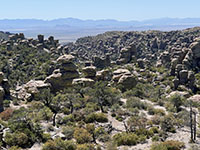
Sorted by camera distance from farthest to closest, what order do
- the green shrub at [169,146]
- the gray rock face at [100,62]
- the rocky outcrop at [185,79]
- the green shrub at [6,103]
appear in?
1. the gray rock face at [100,62]
2. the rocky outcrop at [185,79]
3. the green shrub at [6,103]
4. the green shrub at [169,146]

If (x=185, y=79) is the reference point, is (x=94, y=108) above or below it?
below

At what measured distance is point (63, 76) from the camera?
175 feet

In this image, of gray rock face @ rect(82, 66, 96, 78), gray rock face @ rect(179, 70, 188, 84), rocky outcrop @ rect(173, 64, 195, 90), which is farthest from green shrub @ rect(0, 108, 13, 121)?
gray rock face @ rect(179, 70, 188, 84)

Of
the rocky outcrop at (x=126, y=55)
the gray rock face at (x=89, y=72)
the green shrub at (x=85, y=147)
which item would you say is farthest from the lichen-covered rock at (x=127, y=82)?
the rocky outcrop at (x=126, y=55)

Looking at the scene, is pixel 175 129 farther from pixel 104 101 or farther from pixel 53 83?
pixel 53 83

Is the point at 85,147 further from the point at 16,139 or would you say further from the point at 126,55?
the point at 126,55

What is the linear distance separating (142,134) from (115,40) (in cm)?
15434

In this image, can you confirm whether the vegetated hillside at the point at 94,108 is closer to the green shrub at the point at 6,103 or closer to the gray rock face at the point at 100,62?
the green shrub at the point at 6,103

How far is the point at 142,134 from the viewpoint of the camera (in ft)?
96.3

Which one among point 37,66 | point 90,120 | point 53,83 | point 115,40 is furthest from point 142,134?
point 115,40

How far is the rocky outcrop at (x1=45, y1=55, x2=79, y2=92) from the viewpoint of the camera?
52.8 meters

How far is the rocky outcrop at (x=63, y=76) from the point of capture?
5281cm

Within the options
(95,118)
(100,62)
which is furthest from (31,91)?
(100,62)

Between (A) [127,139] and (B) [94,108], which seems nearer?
(A) [127,139]
